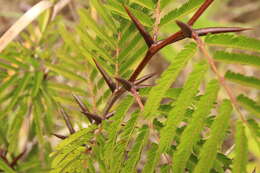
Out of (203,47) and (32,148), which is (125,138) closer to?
(203,47)

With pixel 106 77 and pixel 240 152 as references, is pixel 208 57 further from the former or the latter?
pixel 106 77

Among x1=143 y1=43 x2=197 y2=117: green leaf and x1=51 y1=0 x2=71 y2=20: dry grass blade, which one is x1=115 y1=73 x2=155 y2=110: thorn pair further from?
x1=51 y1=0 x2=71 y2=20: dry grass blade

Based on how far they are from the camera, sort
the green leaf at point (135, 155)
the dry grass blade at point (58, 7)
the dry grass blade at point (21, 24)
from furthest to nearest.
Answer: the dry grass blade at point (58, 7) < the dry grass blade at point (21, 24) < the green leaf at point (135, 155)

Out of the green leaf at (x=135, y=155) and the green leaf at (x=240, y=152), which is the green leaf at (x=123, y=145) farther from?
the green leaf at (x=240, y=152)

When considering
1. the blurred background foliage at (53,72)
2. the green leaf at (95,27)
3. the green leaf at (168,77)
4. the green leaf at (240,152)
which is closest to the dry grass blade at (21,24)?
the blurred background foliage at (53,72)

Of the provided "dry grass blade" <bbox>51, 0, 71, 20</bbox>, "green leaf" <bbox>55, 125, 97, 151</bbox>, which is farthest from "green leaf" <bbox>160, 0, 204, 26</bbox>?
"dry grass blade" <bbox>51, 0, 71, 20</bbox>

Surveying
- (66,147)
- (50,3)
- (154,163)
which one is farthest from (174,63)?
(50,3)

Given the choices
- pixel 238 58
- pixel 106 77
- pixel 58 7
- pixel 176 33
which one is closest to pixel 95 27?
pixel 106 77
